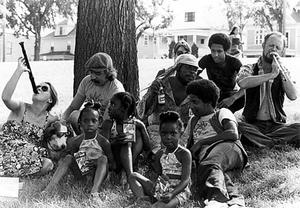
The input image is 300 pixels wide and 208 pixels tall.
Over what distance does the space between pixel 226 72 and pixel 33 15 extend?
38.5 metres

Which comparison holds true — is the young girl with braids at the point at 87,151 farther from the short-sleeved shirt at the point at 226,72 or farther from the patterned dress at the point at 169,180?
the short-sleeved shirt at the point at 226,72

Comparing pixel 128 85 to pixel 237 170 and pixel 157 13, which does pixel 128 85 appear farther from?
pixel 157 13

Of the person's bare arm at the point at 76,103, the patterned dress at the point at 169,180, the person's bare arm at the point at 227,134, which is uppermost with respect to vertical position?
the person's bare arm at the point at 76,103

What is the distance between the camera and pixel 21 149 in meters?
5.29

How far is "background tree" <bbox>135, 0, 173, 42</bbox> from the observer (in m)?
42.0

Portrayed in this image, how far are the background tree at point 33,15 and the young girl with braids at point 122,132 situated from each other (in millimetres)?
36573

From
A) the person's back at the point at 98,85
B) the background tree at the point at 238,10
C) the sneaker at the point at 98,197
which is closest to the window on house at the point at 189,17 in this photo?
the background tree at the point at 238,10

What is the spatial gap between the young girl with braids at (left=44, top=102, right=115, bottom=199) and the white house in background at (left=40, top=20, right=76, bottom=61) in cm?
5548

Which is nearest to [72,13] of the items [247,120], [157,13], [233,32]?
[157,13]

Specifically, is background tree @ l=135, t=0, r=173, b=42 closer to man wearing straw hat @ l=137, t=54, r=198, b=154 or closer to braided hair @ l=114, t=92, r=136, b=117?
man wearing straw hat @ l=137, t=54, r=198, b=154

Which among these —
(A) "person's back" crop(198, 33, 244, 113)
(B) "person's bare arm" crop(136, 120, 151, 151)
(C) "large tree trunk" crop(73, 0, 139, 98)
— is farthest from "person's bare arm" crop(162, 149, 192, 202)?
(C) "large tree trunk" crop(73, 0, 139, 98)

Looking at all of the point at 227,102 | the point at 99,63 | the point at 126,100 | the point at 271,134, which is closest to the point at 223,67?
the point at 227,102

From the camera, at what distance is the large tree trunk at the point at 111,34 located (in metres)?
6.89

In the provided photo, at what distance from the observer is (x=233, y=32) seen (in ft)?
28.5
